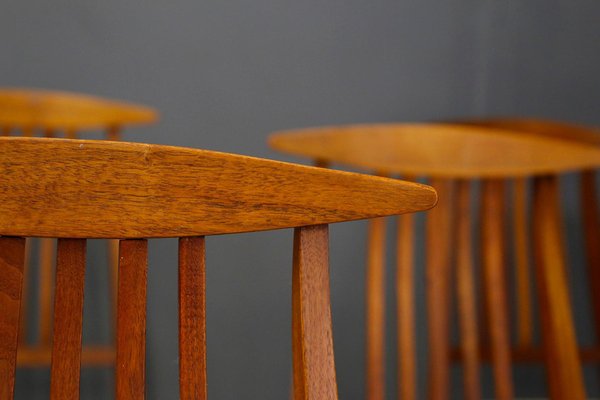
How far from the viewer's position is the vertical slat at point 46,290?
1.31 metres

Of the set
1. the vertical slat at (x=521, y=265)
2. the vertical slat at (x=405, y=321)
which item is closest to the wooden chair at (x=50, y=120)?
the vertical slat at (x=405, y=321)

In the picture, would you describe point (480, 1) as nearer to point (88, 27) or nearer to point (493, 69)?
point (493, 69)

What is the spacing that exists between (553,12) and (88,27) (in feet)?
3.04

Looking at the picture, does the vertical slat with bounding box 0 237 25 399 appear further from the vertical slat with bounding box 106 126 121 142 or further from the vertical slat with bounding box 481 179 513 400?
the vertical slat with bounding box 106 126 121 142

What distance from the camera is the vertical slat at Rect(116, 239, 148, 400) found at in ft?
1.14

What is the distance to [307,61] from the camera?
5.25ft

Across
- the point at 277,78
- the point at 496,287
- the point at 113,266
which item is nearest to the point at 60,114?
the point at 113,266

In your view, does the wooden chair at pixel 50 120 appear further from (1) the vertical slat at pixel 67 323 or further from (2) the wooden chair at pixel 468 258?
(1) the vertical slat at pixel 67 323

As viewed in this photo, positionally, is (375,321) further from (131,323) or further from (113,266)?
(131,323)

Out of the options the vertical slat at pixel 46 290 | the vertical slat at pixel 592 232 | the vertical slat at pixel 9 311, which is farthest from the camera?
the vertical slat at pixel 592 232

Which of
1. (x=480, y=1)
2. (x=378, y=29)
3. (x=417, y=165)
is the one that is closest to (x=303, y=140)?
(x=417, y=165)

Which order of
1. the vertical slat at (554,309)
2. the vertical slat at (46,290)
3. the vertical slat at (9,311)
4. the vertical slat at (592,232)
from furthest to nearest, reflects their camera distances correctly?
1. the vertical slat at (592,232)
2. the vertical slat at (46,290)
3. the vertical slat at (554,309)
4. the vertical slat at (9,311)

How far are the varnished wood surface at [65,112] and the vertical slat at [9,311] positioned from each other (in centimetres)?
104

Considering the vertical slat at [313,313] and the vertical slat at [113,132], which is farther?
the vertical slat at [113,132]
